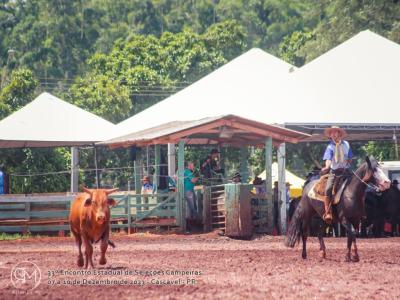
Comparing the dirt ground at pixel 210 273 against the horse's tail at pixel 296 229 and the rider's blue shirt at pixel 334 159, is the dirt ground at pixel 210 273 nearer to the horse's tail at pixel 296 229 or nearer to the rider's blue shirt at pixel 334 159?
the horse's tail at pixel 296 229

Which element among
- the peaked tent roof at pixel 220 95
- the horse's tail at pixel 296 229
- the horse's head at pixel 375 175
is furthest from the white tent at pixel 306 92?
the horse's head at pixel 375 175

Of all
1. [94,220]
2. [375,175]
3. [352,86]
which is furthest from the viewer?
[352,86]

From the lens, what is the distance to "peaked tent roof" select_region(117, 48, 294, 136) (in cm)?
3501

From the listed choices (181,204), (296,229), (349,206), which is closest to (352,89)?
(181,204)

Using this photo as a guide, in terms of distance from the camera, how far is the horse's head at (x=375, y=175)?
19525 mm

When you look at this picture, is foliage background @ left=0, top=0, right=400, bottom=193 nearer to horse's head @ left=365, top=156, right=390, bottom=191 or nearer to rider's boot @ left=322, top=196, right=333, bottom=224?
rider's boot @ left=322, top=196, right=333, bottom=224

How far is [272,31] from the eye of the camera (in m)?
99.4

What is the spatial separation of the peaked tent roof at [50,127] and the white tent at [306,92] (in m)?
1.16

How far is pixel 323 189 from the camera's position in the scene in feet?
67.2

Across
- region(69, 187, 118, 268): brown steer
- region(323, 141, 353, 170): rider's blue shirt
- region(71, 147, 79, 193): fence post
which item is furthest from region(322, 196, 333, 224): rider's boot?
region(71, 147, 79, 193): fence post

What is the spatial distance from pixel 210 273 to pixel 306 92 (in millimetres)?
17018

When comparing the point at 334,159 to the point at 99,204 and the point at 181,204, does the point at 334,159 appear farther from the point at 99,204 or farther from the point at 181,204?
the point at 181,204

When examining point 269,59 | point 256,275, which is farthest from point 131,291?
point 269,59

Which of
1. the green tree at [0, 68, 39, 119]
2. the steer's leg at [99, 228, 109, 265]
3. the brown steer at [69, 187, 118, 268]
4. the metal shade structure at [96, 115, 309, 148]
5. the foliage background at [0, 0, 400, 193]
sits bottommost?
the steer's leg at [99, 228, 109, 265]
